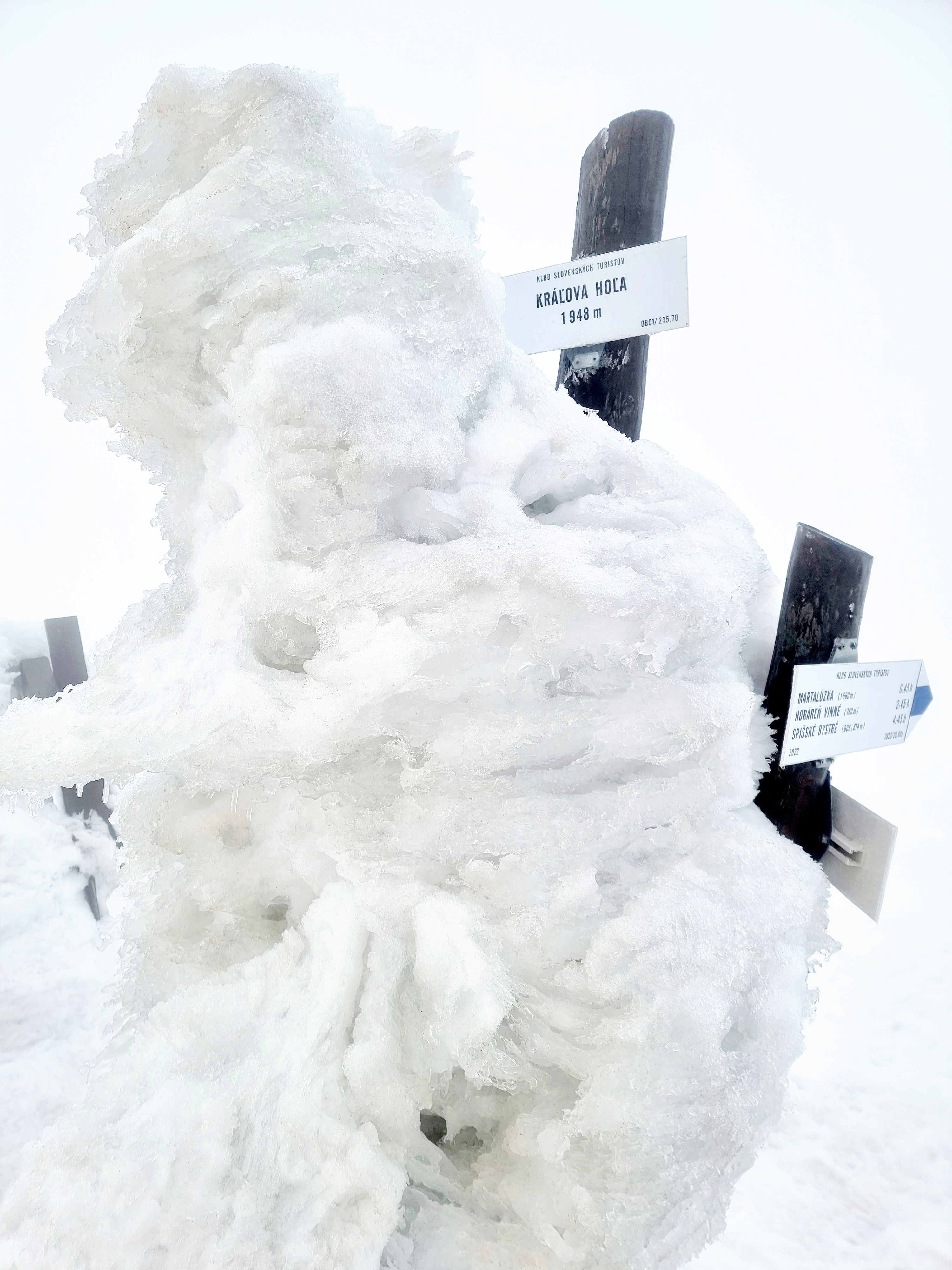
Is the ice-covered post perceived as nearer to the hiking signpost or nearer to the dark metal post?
the dark metal post

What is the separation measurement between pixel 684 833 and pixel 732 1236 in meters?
1.01

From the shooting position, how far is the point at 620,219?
124 cm

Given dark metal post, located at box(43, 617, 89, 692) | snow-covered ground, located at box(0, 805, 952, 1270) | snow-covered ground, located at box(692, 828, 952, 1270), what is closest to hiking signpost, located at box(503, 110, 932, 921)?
snow-covered ground, located at box(692, 828, 952, 1270)

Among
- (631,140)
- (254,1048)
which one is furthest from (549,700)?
(631,140)

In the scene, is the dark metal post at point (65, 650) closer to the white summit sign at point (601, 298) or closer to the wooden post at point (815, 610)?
the white summit sign at point (601, 298)

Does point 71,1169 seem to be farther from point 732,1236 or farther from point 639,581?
point 732,1236

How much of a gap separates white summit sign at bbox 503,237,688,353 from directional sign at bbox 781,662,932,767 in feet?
2.02

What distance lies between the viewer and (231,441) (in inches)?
24.9

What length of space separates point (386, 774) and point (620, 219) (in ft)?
3.69

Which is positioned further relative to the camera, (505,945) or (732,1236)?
(732,1236)

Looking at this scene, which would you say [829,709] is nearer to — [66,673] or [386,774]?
[386,774]

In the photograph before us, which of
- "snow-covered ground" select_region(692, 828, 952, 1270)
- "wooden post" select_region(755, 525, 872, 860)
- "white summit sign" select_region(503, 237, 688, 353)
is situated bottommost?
"snow-covered ground" select_region(692, 828, 952, 1270)

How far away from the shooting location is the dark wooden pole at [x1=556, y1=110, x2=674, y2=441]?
1214 mm

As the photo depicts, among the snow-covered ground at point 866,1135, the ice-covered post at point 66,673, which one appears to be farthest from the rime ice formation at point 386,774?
the ice-covered post at point 66,673
